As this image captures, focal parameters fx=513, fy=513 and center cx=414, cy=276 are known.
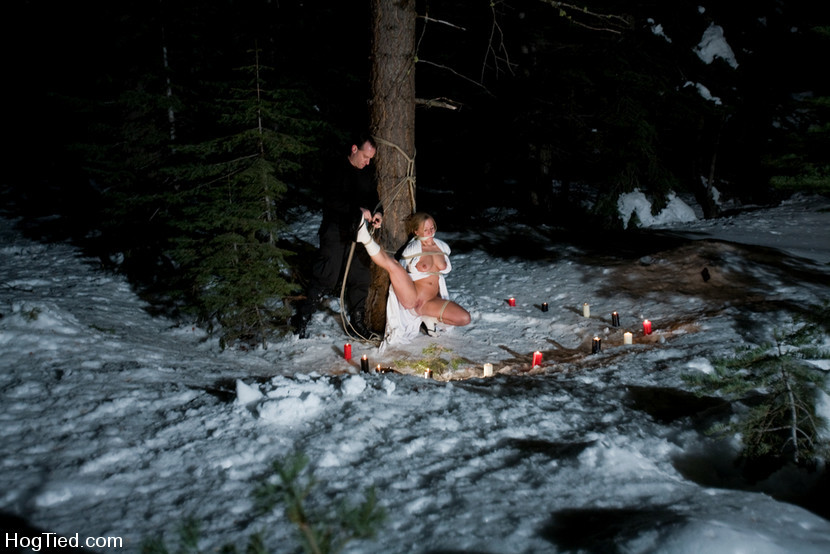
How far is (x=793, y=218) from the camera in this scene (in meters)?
12.0

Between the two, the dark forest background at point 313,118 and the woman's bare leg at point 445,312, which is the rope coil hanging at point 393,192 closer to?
the dark forest background at point 313,118

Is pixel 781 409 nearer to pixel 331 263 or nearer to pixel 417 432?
pixel 417 432

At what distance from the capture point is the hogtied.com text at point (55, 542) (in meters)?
2.24

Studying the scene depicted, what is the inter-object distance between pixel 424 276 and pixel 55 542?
4.62 metres

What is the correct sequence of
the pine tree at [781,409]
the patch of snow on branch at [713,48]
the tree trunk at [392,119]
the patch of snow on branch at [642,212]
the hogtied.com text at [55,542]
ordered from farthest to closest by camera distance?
the patch of snow on branch at [713,48] < the patch of snow on branch at [642,212] < the tree trunk at [392,119] < the pine tree at [781,409] < the hogtied.com text at [55,542]

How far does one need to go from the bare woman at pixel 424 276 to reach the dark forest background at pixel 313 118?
1.32 meters

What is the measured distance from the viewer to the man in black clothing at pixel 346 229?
6.15m

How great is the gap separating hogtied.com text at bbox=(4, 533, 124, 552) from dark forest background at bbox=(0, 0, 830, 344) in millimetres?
3674

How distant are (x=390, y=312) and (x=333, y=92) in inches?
317

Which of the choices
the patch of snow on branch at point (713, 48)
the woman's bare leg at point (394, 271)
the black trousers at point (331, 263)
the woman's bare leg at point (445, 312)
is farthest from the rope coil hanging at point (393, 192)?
the patch of snow on branch at point (713, 48)

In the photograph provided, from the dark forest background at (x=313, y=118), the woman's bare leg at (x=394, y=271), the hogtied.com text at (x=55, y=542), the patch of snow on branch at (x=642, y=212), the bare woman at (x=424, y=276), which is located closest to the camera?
the hogtied.com text at (x=55, y=542)

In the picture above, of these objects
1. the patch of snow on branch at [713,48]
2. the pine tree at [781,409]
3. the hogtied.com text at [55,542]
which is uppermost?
the patch of snow on branch at [713,48]

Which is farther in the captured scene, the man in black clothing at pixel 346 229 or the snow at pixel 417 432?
the man in black clothing at pixel 346 229

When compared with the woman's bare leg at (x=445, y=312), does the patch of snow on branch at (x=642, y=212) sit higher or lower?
higher
